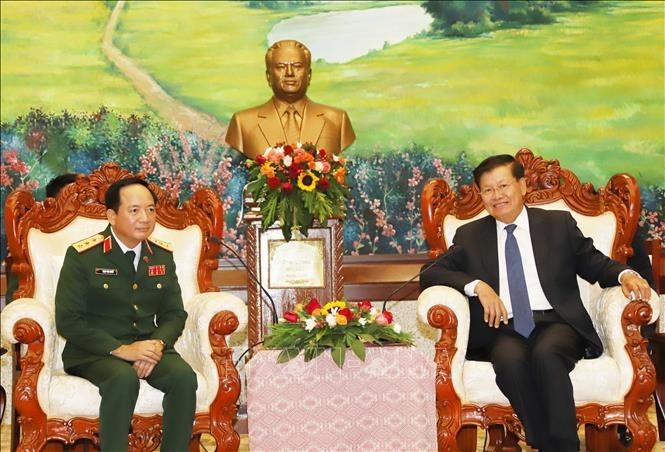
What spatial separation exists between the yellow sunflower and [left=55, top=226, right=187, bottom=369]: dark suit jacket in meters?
0.89

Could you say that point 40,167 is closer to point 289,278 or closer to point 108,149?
point 108,149

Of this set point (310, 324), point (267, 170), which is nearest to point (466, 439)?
point (310, 324)

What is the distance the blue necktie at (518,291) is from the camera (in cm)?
409

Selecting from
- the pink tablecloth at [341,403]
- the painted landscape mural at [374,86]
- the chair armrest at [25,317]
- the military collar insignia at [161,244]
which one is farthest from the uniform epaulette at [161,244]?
the painted landscape mural at [374,86]

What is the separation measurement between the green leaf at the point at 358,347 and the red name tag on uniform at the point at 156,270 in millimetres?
963

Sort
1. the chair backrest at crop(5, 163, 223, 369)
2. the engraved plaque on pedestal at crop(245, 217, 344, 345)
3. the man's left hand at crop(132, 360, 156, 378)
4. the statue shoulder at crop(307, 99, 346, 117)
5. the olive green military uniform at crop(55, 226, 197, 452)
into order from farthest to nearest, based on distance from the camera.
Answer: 1. the statue shoulder at crop(307, 99, 346, 117)
2. the engraved plaque on pedestal at crop(245, 217, 344, 345)
3. the chair backrest at crop(5, 163, 223, 369)
4. the man's left hand at crop(132, 360, 156, 378)
5. the olive green military uniform at crop(55, 226, 197, 452)

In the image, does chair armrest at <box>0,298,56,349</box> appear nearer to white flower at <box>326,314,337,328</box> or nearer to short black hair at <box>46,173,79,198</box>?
short black hair at <box>46,173,79,198</box>

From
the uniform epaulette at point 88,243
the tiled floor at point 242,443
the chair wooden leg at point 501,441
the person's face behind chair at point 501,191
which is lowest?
the tiled floor at point 242,443

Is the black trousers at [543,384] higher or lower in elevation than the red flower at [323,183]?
lower

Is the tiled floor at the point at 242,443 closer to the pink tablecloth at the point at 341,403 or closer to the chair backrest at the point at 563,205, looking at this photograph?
the chair backrest at the point at 563,205

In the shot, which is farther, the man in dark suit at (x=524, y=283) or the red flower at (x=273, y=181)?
the red flower at (x=273, y=181)

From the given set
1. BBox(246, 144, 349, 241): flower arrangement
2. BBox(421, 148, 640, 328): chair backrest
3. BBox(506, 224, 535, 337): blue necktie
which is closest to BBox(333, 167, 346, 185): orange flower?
BBox(246, 144, 349, 241): flower arrangement

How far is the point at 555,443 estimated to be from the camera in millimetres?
3682

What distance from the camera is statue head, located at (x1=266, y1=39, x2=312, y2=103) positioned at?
5.15m
